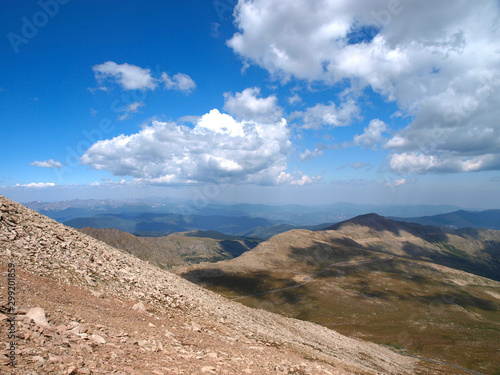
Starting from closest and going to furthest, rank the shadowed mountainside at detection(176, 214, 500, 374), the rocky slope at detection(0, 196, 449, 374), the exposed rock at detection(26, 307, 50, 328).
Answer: the rocky slope at detection(0, 196, 449, 374), the exposed rock at detection(26, 307, 50, 328), the shadowed mountainside at detection(176, 214, 500, 374)

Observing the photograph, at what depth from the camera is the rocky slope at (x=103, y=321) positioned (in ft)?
33.9

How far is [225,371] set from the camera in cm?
1287

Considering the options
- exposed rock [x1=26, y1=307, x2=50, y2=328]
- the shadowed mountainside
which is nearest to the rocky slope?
exposed rock [x1=26, y1=307, x2=50, y2=328]

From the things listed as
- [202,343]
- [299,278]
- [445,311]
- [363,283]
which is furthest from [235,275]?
[202,343]

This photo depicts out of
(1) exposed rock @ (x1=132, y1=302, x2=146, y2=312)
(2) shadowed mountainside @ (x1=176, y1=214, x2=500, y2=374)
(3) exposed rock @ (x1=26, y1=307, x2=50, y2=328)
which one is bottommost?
(2) shadowed mountainside @ (x1=176, y1=214, x2=500, y2=374)

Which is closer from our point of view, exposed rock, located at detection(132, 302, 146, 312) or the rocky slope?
the rocky slope

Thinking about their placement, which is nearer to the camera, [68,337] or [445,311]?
[68,337]

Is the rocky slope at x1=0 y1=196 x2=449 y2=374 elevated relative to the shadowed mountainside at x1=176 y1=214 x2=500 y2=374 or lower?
elevated

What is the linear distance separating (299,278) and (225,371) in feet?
467

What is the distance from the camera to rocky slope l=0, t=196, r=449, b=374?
1032 cm

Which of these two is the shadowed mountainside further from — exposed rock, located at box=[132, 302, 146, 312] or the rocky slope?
exposed rock, located at box=[132, 302, 146, 312]

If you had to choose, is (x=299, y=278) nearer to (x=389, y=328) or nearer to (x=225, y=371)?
(x=389, y=328)

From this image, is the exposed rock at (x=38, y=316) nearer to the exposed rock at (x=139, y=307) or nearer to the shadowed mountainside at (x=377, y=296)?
the exposed rock at (x=139, y=307)

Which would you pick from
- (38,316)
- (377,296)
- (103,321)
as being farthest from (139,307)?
(377,296)
